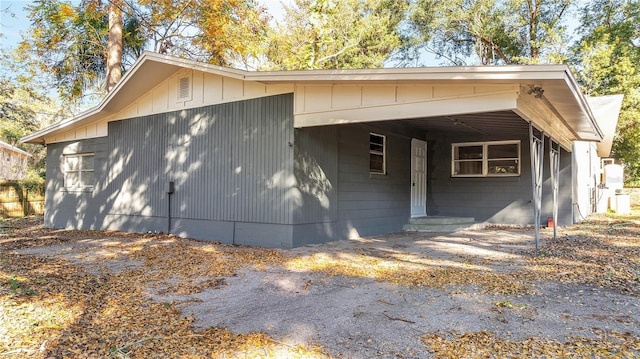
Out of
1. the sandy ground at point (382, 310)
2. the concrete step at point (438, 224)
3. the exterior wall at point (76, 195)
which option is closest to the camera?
the sandy ground at point (382, 310)

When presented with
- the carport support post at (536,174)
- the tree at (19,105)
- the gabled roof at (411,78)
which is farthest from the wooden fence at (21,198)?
the carport support post at (536,174)

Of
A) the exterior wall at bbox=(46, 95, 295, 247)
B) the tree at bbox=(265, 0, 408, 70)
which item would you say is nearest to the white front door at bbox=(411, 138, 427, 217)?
the exterior wall at bbox=(46, 95, 295, 247)

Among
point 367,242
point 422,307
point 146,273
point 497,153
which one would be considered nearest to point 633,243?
point 497,153

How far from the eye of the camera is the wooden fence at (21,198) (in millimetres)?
14562

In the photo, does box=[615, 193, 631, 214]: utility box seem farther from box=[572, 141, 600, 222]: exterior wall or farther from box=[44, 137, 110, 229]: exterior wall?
box=[44, 137, 110, 229]: exterior wall

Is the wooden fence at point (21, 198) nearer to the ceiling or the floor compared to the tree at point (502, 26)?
nearer to the floor

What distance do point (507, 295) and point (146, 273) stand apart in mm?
4139

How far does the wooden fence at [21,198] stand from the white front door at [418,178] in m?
14.0

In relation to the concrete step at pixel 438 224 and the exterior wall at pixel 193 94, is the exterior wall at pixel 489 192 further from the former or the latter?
the exterior wall at pixel 193 94

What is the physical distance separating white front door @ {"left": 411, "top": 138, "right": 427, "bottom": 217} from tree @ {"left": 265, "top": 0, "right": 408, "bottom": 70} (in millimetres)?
8400

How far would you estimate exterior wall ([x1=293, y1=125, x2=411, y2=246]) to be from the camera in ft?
23.2

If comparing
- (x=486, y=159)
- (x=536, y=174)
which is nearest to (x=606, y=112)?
(x=486, y=159)

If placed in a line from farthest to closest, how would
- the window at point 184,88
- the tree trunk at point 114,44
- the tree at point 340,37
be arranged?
the tree at point 340,37, the tree trunk at point 114,44, the window at point 184,88

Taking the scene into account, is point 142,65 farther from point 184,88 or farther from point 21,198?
point 21,198
